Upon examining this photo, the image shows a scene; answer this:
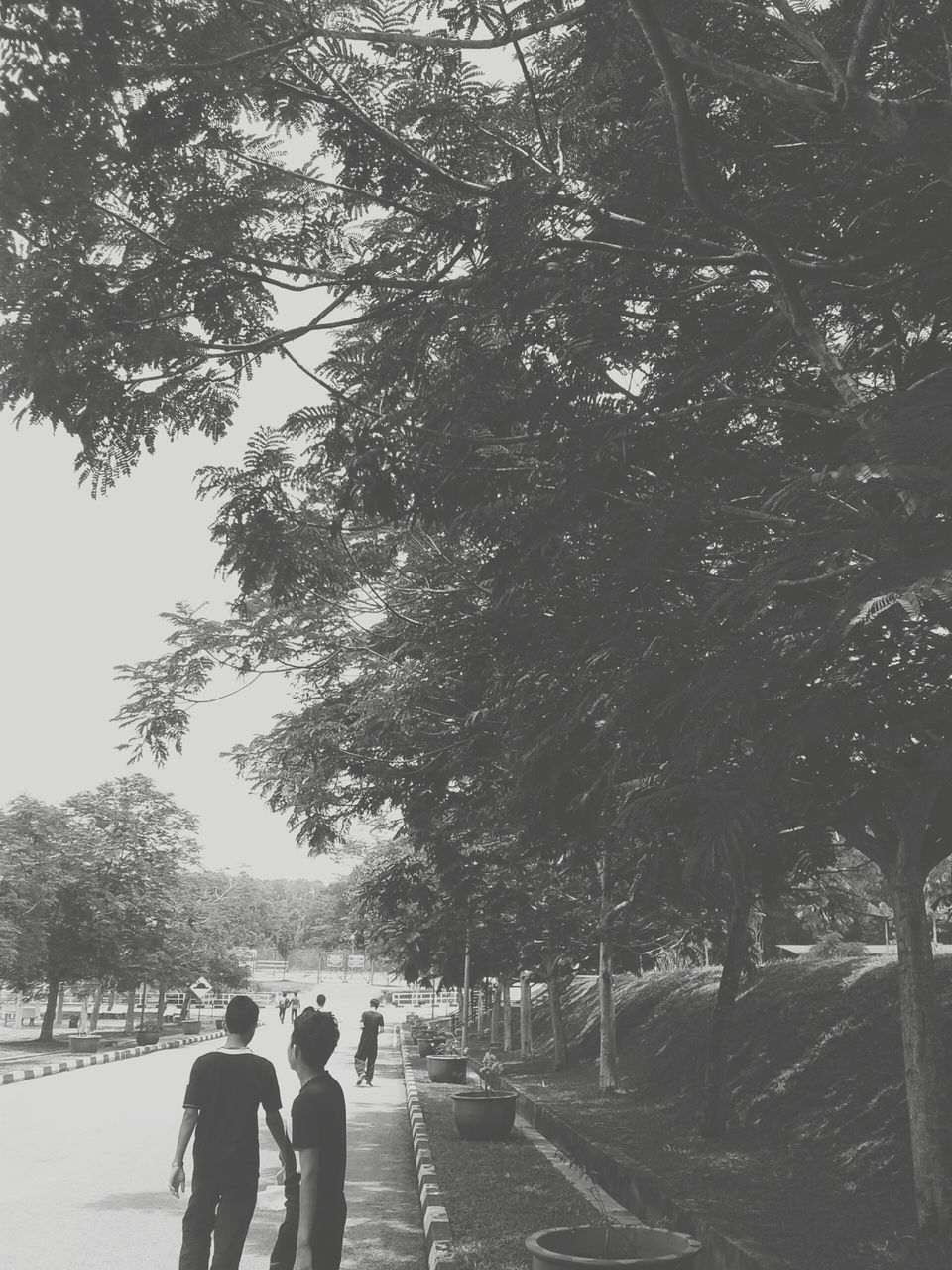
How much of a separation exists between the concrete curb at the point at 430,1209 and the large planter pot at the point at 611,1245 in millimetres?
1955

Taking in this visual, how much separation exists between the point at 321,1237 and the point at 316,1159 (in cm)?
29

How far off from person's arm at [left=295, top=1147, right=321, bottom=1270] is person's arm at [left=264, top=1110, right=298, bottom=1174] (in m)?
0.81

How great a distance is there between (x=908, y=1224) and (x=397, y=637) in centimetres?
578

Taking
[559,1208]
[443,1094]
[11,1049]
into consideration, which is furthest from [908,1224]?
[11,1049]

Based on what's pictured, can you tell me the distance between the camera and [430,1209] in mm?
8289

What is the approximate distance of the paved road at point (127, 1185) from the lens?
25.3 ft

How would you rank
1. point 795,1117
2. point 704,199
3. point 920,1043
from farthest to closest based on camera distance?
1. point 795,1117
2. point 920,1043
3. point 704,199

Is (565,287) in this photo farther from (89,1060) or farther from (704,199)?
(89,1060)

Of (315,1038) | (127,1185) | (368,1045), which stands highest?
(315,1038)

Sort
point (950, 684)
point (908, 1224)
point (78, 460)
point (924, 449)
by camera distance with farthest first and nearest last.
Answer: point (908, 1224) < point (78, 460) < point (950, 684) < point (924, 449)

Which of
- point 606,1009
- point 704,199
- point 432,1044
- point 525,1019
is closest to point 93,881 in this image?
point 432,1044

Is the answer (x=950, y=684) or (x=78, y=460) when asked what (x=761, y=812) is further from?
(x=78, y=460)

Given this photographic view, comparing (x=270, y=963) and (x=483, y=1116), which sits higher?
(x=483, y=1116)

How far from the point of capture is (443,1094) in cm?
1923
